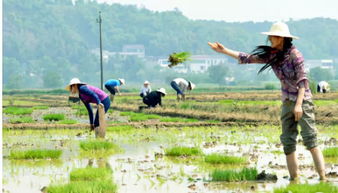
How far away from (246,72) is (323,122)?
531 ft

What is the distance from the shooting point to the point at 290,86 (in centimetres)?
701

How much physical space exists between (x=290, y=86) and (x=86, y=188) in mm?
2156

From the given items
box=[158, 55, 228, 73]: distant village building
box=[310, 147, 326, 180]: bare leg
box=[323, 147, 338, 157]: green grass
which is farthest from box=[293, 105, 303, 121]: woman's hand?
box=[158, 55, 228, 73]: distant village building

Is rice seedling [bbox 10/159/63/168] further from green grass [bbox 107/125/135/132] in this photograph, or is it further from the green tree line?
the green tree line

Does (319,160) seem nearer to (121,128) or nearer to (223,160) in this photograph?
(223,160)

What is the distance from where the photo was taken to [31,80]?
14750cm

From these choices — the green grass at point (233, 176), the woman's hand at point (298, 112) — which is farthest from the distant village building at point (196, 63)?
the woman's hand at point (298, 112)

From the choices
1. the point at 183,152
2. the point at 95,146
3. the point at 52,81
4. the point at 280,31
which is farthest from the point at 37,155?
the point at 52,81

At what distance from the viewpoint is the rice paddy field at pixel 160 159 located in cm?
Result: 685

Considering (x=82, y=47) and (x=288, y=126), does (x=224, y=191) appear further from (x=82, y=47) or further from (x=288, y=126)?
(x=82, y=47)

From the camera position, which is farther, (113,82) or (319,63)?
(319,63)

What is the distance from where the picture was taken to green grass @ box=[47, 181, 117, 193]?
20.2 ft

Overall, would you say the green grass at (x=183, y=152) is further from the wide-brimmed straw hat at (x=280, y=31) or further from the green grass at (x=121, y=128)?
the green grass at (x=121, y=128)

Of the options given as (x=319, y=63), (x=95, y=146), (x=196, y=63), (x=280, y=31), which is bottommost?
(x=319, y=63)
